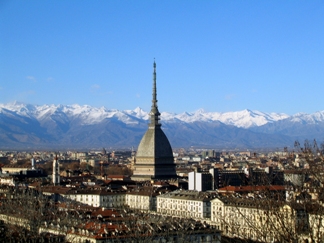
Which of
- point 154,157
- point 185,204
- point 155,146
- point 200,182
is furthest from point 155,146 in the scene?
point 185,204

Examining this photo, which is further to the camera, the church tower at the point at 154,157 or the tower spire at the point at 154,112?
the tower spire at the point at 154,112

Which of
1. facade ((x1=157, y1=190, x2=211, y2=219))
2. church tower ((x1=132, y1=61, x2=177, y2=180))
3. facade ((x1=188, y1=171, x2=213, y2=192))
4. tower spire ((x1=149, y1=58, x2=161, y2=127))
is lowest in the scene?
facade ((x1=157, y1=190, x2=211, y2=219))

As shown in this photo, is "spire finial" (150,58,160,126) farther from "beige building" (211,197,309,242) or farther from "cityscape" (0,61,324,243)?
"beige building" (211,197,309,242)

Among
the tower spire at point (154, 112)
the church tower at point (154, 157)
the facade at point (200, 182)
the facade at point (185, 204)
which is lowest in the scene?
the facade at point (185, 204)

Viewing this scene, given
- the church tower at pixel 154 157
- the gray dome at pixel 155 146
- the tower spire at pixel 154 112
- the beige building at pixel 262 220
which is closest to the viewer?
the beige building at pixel 262 220

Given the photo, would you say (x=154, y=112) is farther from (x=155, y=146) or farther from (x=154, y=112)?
(x=155, y=146)

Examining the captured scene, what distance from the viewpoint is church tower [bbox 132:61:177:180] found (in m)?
83.4

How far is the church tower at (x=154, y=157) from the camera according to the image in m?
83.4

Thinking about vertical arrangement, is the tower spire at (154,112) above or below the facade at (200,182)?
above

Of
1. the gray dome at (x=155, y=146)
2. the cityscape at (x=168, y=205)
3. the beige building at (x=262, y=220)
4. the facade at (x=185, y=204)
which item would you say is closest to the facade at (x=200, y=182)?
the cityscape at (x=168, y=205)

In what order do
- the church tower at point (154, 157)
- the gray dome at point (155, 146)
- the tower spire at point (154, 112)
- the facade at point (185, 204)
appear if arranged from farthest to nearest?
the tower spire at point (154, 112) < the gray dome at point (155, 146) < the church tower at point (154, 157) < the facade at point (185, 204)

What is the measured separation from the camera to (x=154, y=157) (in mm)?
83312

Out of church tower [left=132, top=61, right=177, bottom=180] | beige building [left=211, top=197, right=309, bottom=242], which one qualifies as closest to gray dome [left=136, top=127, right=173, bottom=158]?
church tower [left=132, top=61, right=177, bottom=180]

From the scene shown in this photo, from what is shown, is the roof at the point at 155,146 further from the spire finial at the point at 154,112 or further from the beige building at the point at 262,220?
the beige building at the point at 262,220
